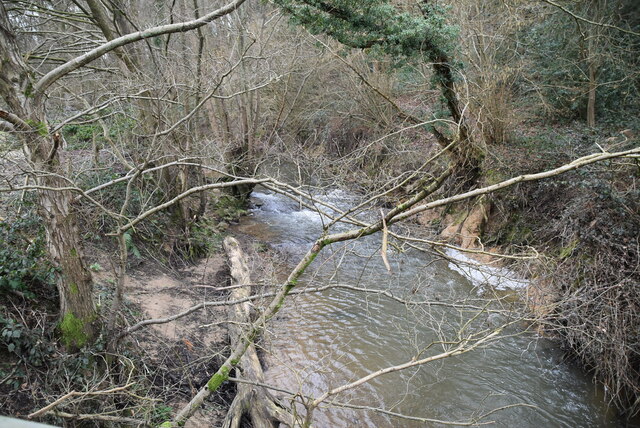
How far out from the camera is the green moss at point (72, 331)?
3594mm

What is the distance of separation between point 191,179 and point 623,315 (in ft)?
27.2

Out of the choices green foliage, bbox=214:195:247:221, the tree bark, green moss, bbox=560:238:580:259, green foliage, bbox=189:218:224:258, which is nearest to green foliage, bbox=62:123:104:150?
green foliage, bbox=189:218:224:258

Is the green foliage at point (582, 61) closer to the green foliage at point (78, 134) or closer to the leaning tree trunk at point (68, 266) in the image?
the leaning tree trunk at point (68, 266)

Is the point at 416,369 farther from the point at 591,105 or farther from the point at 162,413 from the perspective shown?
the point at 591,105

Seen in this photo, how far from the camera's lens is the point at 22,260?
407 centimetres

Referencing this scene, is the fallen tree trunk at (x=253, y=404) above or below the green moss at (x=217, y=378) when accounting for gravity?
below

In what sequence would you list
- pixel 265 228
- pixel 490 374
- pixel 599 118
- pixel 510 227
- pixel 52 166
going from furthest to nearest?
pixel 265 228 → pixel 599 118 → pixel 510 227 → pixel 490 374 → pixel 52 166

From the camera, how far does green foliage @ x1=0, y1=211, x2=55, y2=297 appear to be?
3934 mm

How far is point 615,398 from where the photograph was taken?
16.2 ft

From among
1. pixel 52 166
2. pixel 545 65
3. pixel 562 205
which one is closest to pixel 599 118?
→ pixel 545 65

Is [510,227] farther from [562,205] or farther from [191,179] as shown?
[191,179]

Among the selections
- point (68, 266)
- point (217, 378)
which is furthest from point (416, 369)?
point (68, 266)

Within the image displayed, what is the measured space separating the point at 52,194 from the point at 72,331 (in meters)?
1.27

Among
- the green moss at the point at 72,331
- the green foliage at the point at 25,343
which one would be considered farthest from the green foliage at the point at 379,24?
the green foliage at the point at 25,343
